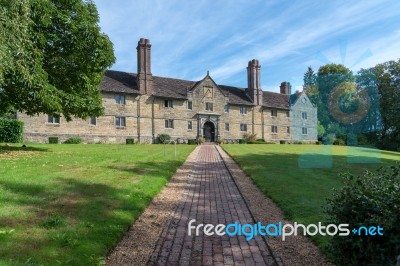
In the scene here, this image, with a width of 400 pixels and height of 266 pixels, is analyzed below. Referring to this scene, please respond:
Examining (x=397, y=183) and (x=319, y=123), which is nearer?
(x=397, y=183)

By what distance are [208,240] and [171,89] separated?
44.2 meters

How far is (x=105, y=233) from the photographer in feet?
19.6

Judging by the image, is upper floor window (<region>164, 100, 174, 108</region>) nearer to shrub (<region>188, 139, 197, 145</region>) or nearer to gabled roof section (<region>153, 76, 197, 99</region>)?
gabled roof section (<region>153, 76, 197, 99</region>)

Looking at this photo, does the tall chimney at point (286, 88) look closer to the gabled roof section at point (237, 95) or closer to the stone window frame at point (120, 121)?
the gabled roof section at point (237, 95)

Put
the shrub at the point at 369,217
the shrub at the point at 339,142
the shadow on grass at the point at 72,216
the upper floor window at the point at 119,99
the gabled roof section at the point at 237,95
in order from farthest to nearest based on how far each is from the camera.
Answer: the gabled roof section at the point at 237,95
the shrub at the point at 339,142
the upper floor window at the point at 119,99
the shadow on grass at the point at 72,216
the shrub at the point at 369,217

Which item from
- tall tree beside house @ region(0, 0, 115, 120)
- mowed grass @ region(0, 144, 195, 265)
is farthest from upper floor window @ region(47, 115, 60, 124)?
mowed grass @ region(0, 144, 195, 265)

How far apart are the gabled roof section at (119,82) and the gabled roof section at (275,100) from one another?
2342 centimetres

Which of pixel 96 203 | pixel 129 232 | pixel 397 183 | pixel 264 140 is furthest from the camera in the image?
pixel 264 140

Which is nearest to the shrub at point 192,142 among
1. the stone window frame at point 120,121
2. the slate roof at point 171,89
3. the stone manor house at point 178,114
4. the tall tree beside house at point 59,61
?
the stone manor house at point 178,114

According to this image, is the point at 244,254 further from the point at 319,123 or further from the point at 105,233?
the point at 319,123

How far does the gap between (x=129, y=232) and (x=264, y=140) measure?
48.7 meters

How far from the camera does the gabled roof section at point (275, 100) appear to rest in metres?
57.5

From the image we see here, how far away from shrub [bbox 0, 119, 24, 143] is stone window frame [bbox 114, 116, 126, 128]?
12.8 meters

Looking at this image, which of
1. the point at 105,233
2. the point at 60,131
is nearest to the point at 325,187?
the point at 105,233
